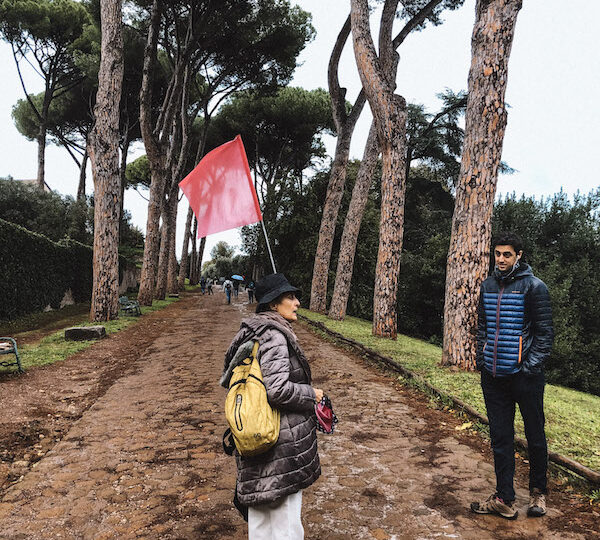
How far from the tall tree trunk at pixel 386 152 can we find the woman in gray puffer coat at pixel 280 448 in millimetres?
9182

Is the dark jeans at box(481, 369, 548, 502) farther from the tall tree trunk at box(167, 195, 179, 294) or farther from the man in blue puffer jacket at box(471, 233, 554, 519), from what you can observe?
the tall tree trunk at box(167, 195, 179, 294)

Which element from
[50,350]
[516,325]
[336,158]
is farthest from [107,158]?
[516,325]

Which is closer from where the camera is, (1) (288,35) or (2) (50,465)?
(2) (50,465)

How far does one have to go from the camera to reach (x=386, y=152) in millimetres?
10969

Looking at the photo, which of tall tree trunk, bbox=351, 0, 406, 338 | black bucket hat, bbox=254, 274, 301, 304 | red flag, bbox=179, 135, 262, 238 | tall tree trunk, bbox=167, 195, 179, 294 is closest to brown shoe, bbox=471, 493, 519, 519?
black bucket hat, bbox=254, 274, 301, 304

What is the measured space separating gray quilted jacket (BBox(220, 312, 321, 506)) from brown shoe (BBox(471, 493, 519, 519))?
5.30ft

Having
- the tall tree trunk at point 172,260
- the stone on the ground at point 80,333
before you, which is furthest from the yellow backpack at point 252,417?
the tall tree trunk at point 172,260

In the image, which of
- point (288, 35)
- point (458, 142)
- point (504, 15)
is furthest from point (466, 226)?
point (458, 142)

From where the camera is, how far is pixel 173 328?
41.8 feet

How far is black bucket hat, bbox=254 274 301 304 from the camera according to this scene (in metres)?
2.36

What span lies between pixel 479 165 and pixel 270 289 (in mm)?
5930

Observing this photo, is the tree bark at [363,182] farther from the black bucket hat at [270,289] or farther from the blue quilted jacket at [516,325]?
the black bucket hat at [270,289]

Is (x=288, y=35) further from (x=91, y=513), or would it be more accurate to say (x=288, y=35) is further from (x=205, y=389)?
(x=91, y=513)

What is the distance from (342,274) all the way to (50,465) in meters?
11.8
